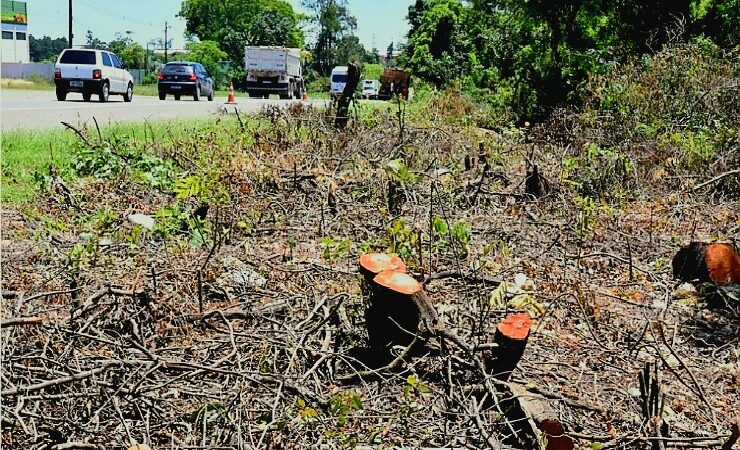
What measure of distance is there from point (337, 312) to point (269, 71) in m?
38.2

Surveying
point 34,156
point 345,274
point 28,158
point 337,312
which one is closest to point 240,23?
point 34,156

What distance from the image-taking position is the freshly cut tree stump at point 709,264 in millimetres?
5289

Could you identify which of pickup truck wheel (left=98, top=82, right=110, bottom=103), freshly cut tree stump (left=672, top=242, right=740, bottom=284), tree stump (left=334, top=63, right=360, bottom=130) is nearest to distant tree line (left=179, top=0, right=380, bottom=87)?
pickup truck wheel (left=98, top=82, right=110, bottom=103)

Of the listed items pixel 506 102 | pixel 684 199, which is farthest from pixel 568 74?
pixel 684 199

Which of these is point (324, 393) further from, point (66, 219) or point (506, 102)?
point (506, 102)

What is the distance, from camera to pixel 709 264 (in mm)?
5320

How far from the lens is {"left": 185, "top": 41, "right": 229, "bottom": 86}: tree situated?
60.8m

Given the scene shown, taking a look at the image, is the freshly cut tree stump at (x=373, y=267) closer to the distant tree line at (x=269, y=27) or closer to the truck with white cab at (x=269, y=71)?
the truck with white cab at (x=269, y=71)

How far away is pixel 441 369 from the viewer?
3721 mm

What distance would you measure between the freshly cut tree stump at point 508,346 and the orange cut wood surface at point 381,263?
692 millimetres

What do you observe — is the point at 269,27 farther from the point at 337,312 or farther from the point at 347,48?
the point at 337,312

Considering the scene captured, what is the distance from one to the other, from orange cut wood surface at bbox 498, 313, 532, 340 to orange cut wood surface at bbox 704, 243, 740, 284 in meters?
2.33

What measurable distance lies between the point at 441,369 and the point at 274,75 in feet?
127

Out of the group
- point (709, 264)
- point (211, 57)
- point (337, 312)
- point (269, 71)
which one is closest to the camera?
point (337, 312)
